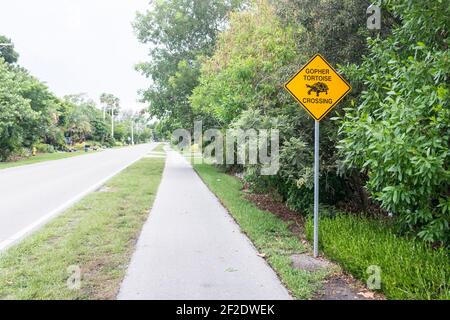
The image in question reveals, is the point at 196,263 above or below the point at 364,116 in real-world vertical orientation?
below

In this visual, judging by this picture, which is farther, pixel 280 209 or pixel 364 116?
pixel 280 209

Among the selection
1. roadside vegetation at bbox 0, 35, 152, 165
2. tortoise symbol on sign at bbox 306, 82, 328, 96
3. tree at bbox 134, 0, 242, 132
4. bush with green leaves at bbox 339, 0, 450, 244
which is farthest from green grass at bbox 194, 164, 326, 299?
roadside vegetation at bbox 0, 35, 152, 165

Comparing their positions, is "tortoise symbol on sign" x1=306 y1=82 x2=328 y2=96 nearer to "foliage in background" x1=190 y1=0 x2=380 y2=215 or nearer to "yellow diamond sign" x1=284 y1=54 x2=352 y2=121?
"yellow diamond sign" x1=284 y1=54 x2=352 y2=121

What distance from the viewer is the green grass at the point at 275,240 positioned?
191 inches

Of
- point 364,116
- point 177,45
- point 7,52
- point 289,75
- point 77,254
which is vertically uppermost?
point 7,52

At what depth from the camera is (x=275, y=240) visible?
22.7ft

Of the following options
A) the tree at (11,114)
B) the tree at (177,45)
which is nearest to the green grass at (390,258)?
the tree at (177,45)

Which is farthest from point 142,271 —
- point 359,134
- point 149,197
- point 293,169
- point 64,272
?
point 149,197

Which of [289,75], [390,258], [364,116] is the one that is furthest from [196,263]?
[289,75]

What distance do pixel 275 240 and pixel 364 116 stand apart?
2.73 metres

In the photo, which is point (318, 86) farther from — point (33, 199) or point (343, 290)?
point (33, 199)

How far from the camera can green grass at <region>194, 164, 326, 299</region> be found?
4852 millimetres

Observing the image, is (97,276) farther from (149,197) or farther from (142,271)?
(149,197)

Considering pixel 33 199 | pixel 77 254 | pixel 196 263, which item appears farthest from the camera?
pixel 33 199
